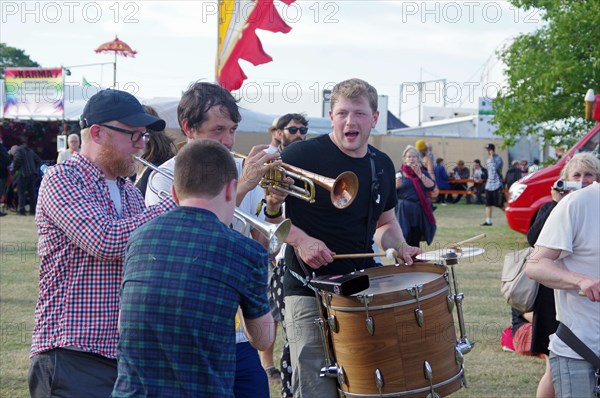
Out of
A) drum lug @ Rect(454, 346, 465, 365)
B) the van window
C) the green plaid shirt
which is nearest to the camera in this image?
the green plaid shirt

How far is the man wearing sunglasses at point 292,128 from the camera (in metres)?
7.59

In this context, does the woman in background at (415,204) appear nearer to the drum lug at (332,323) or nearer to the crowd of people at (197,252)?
the crowd of people at (197,252)

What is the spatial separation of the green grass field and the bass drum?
7.70 ft

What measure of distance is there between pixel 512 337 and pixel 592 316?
3.45 meters

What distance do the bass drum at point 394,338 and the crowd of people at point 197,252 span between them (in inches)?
10.1

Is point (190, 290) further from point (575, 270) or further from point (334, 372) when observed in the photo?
point (575, 270)

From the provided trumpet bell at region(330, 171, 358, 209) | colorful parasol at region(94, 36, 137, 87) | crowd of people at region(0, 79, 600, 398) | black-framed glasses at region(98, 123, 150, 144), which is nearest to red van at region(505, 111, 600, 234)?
crowd of people at region(0, 79, 600, 398)

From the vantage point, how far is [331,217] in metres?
4.40

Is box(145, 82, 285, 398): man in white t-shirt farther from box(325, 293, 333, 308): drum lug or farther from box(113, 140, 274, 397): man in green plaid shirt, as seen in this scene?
box(113, 140, 274, 397): man in green plaid shirt

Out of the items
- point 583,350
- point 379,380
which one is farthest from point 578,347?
point 379,380

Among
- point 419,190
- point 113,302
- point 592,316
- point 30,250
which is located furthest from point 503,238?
point 113,302

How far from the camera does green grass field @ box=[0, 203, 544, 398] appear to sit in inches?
255

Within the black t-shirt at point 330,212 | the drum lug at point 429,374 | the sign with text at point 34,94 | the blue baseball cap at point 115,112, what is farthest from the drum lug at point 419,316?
the sign with text at point 34,94

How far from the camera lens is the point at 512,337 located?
743 centimetres
